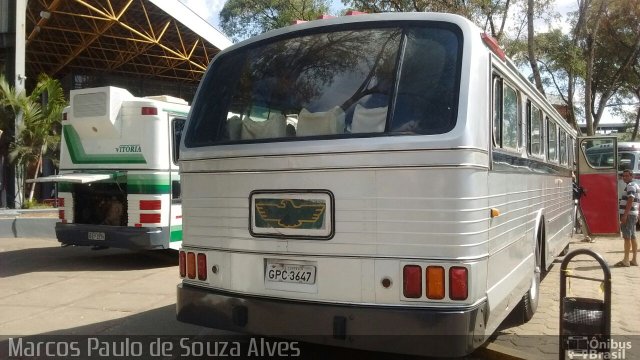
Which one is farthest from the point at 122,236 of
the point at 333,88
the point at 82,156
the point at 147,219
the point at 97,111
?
the point at 333,88

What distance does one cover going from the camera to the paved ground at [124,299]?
567cm

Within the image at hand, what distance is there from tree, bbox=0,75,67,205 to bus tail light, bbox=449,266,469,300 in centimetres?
1430

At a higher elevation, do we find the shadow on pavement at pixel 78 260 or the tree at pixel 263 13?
the tree at pixel 263 13

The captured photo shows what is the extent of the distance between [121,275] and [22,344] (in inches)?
134

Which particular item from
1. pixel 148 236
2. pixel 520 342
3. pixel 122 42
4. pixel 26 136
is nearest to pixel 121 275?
pixel 148 236

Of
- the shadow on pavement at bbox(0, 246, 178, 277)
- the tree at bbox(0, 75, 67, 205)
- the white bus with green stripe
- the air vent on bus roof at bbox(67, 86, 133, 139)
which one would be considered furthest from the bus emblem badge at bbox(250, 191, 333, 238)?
the tree at bbox(0, 75, 67, 205)

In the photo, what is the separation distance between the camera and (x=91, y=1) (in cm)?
1948

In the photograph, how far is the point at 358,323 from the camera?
12.2ft

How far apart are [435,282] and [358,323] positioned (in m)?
0.57

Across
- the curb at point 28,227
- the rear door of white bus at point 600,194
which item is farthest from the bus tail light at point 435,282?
the curb at point 28,227

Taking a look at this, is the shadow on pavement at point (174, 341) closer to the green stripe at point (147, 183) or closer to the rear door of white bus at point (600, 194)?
the green stripe at point (147, 183)

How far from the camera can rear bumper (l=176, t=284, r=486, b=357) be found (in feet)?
11.6

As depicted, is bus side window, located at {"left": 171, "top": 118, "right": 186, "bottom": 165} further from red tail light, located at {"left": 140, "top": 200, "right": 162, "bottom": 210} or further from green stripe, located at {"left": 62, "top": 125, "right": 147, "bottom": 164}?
red tail light, located at {"left": 140, "top": 200, "right": 162, "bottom": 210}

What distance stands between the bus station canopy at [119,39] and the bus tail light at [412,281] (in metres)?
17.4
